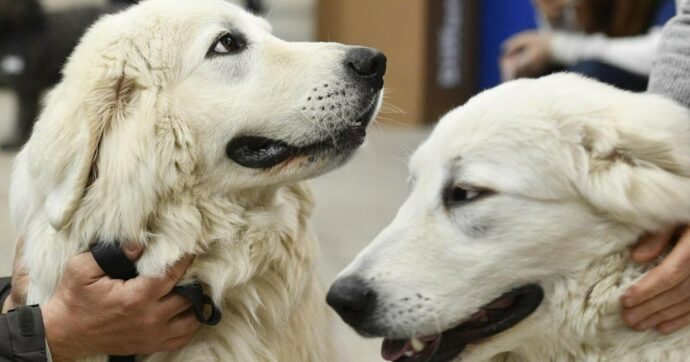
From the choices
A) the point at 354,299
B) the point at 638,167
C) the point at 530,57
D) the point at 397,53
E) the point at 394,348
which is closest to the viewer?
the point at 638,167

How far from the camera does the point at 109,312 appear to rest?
6.72 ft

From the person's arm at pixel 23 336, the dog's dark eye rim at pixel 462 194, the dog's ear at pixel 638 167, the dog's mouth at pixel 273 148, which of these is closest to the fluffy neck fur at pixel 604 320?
the dog's ear at pixel 638 167

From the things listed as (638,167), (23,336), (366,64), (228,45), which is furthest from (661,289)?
(23,336)

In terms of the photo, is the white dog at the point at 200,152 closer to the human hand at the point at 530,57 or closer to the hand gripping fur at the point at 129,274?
the hand gripping fur at the point at 129,274

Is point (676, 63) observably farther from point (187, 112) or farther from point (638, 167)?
point (187, 112)

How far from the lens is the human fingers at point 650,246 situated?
176cm

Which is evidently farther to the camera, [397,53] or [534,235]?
[397,53]

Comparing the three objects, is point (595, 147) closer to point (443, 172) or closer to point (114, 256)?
point (443, 172)

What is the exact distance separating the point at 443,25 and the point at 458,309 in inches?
255

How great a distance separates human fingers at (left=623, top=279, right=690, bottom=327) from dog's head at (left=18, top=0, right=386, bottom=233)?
2.58ft

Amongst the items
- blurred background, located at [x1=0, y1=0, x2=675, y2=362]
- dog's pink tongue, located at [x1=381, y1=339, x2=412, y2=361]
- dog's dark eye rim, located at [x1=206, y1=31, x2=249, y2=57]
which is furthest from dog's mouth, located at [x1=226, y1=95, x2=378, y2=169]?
blurred background, located at [x1=0, y1=0, x2=675, y2=362]

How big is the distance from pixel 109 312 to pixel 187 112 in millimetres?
496

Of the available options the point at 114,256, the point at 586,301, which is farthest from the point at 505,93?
the point at 114,256

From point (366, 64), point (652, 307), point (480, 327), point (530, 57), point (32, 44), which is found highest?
point (366, 64)
